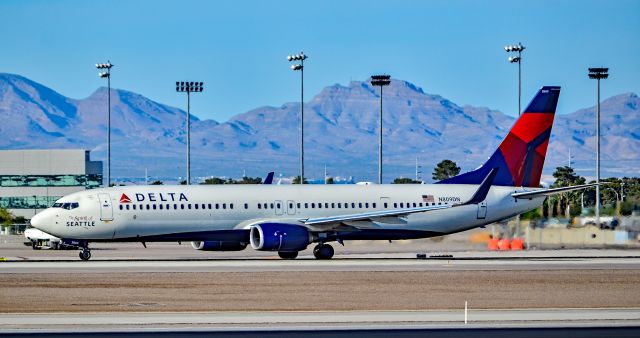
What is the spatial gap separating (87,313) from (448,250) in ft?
123

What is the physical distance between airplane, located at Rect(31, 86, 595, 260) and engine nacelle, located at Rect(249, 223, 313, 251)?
0.15 feet

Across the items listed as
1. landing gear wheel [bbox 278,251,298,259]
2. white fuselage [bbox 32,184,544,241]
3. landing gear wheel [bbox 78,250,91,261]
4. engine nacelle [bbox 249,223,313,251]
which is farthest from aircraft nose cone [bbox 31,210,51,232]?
landing gear wheel [bbox 278,251,298,259]

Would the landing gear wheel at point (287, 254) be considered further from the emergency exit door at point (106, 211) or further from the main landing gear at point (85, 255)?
the main landing gear at point (85, 255)

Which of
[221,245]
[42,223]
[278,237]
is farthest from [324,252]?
[42,223]

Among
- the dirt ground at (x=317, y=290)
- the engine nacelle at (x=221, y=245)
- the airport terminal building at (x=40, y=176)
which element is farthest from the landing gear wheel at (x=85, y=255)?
the airport terminal building at (x=40, y=176)

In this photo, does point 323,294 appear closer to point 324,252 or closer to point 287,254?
point 324,252

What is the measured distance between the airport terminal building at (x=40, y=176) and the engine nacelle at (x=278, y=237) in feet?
387

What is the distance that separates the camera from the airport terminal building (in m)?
174

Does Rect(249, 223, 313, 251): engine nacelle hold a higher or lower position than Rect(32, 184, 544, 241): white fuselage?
lower

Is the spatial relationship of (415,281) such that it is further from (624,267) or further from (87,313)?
(87,313)

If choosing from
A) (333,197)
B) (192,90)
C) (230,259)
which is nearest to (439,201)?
(333,197)

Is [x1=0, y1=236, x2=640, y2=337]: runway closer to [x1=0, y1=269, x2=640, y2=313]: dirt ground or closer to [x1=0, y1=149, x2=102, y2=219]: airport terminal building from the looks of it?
[x1=0, y1=269, x2=640, y2=313]: dirt ground

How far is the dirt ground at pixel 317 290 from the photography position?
3697 cm

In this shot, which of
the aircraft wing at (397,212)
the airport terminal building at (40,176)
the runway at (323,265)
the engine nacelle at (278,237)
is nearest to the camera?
the runway at (323,265)
